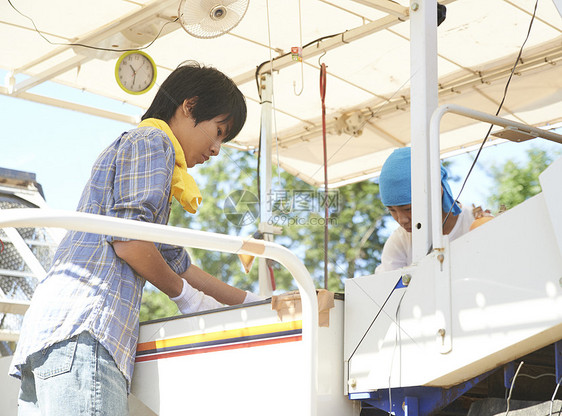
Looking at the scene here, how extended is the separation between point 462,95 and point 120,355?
3.49m

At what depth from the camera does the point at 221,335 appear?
2084 mm

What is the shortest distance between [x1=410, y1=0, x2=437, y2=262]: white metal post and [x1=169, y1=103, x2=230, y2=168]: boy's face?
1.96 ft

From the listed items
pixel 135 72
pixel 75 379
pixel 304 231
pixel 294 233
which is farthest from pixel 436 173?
pixel 304 231

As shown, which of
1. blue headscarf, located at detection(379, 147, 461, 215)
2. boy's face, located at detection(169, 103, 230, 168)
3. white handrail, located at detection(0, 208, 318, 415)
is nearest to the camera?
white handrail, located at detection(0, 208, 318, 415)

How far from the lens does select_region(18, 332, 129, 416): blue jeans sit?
1.79 metres

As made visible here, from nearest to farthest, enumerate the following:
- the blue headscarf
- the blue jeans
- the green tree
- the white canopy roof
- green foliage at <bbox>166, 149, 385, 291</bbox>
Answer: the blue jeans → the blue headscarf → the white canopy roof → the green tree → green foliage at <bbox>166, 149, 385, 291</bbox>

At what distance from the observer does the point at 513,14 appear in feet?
13.8

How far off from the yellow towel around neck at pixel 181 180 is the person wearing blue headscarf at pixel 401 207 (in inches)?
37.4

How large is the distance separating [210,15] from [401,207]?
1639 mm

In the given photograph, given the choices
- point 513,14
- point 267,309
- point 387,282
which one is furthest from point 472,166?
point 513,14

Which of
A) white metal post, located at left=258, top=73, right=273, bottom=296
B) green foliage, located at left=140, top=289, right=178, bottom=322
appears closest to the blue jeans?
white metal post, located at left=258, top=73, right=273, bottom=296

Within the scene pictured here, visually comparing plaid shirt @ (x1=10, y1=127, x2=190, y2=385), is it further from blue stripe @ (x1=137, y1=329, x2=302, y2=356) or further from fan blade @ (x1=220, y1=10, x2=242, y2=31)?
fan blade @ (x1=220, y1=10, x2=242, y2=31)

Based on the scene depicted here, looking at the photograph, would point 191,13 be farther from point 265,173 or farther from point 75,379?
point 75,379

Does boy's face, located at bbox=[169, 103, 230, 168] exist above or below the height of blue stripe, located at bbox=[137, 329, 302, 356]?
above
